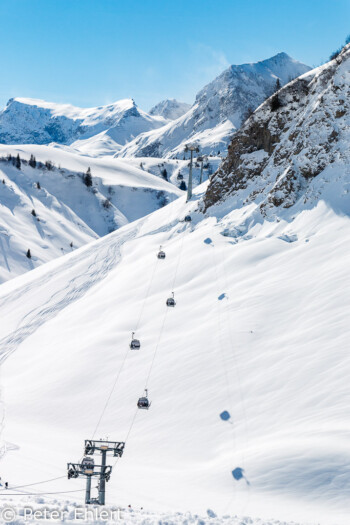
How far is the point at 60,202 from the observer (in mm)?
131750

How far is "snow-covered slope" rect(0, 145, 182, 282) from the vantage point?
100875 millimetres

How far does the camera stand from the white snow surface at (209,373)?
1880 centimetres

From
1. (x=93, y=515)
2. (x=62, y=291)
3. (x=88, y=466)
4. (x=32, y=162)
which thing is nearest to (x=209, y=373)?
(x=88, y=466)

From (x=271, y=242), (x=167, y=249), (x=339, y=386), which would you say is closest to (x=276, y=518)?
(x=339, y=386)

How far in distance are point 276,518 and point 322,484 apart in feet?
8.55

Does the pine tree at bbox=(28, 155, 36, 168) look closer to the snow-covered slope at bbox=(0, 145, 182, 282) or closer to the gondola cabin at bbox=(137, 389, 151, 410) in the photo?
the snow-covered slope at bbox=(0, 145, 182, 282)

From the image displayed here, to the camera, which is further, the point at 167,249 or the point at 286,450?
the point at 167,249

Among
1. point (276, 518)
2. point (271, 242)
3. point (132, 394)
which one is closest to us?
point (276, 518)

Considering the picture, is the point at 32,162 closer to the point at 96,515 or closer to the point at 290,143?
the point at 290,143

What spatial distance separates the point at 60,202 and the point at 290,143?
96.2 m

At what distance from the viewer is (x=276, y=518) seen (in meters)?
16.3

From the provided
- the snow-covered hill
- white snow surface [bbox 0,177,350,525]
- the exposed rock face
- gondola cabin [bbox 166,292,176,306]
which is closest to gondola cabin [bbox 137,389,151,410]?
white snow surface [bbox 0,177,350,525]

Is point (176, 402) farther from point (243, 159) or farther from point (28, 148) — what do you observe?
point (28, 148)

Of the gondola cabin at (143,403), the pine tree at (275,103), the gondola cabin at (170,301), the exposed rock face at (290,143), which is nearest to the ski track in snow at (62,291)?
the exposed rock face at (290,143)
